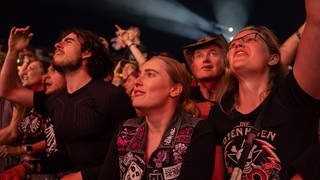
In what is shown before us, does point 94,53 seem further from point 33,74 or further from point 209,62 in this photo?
point 33,74

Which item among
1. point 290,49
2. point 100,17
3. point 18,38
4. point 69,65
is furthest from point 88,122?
point 100,17

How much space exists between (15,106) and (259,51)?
277cm

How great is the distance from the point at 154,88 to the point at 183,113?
9.3 inches

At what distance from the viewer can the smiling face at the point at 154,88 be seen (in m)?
2.53

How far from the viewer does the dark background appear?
58.9 ft

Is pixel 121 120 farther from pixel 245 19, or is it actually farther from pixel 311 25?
pixel 245 19

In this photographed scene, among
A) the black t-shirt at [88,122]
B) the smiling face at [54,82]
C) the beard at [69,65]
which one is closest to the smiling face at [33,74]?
the smiling face at [54,82]

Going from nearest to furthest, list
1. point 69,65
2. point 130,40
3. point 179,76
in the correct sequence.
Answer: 1. point 179,76
2. point 69,65
3. point 130,40

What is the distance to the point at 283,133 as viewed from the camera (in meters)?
2.03

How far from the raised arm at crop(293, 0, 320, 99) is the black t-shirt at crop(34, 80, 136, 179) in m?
1.64

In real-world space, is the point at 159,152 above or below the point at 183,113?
below

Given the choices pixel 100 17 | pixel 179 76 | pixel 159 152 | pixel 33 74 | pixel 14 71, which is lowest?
pixel 159 152

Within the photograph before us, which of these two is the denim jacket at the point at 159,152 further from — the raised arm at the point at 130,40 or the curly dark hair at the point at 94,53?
the raised arm at the point at 130,40

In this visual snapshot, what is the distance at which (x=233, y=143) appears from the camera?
2.24 m
